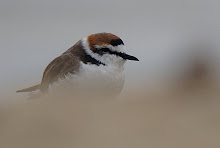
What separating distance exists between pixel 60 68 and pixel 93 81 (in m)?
0.75

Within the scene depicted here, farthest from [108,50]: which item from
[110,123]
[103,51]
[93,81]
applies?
[110,123]

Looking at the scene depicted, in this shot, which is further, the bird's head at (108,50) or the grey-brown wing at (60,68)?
the bird's head at (108,50)

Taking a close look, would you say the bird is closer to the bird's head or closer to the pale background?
the bird's head

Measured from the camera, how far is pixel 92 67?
25.0ft

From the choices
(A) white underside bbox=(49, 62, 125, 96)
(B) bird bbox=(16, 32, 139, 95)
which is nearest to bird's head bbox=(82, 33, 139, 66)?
(B) bird bbox=(16, 32, 139, 95)

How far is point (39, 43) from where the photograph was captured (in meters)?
24.8

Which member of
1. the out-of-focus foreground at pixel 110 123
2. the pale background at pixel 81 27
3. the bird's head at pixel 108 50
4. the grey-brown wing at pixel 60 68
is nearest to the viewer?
the out-of-focus foreground at pixel 110 123

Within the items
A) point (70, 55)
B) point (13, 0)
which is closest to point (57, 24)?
point (13, 0)

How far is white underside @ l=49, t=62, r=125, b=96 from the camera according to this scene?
7.47 metres

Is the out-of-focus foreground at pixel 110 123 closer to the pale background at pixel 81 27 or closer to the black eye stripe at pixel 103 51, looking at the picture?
the black eye stripe at pixel 103 51

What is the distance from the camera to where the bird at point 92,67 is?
7.51m

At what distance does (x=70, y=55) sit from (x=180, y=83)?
2407 millimetres

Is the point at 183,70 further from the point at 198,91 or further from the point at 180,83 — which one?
the point at 198,91

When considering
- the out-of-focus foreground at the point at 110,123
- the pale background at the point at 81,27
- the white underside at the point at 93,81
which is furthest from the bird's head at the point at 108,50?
the pale background at the point at 81,27
